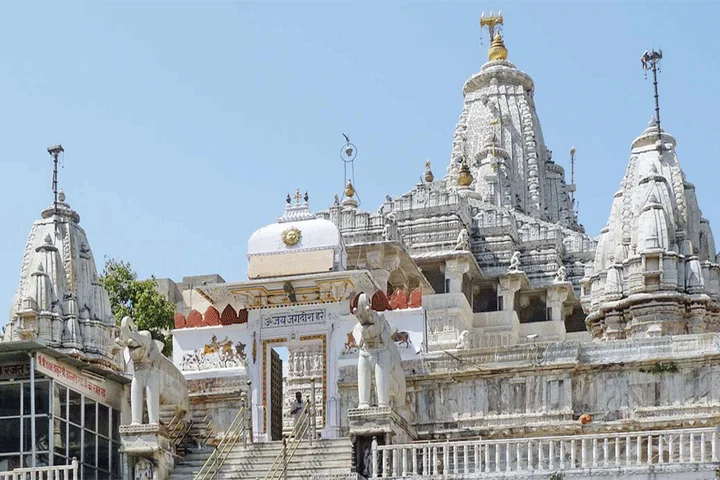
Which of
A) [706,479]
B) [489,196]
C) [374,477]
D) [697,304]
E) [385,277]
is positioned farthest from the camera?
[489,196]

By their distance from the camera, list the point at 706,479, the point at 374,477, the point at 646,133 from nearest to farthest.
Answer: the point at 706,479 → the point at 374,477 → the point at 646,133

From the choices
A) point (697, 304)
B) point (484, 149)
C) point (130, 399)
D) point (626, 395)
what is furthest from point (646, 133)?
point (484, 149)

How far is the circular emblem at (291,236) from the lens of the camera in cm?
4228

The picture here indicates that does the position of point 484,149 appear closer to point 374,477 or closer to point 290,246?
point 290,246

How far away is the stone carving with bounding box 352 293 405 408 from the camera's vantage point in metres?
37.2


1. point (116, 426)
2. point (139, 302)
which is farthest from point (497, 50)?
point (116, 426)

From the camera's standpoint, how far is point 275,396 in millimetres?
41562

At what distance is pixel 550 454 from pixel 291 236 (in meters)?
10.8

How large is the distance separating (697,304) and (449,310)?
13610 mm

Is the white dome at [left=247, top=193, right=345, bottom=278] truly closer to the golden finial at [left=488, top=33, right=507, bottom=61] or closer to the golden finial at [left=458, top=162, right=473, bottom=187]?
the golden finial at [left=458, top=162, right=473, bottom=187]

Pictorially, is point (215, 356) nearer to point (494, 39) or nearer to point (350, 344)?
point (350, 344)

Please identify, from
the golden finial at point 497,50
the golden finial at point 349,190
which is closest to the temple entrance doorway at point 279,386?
the golden finial at point 349,190

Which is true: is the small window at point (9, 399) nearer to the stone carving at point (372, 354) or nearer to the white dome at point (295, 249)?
the white dome at point (295, 249)

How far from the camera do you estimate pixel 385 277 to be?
6328 centimetres
